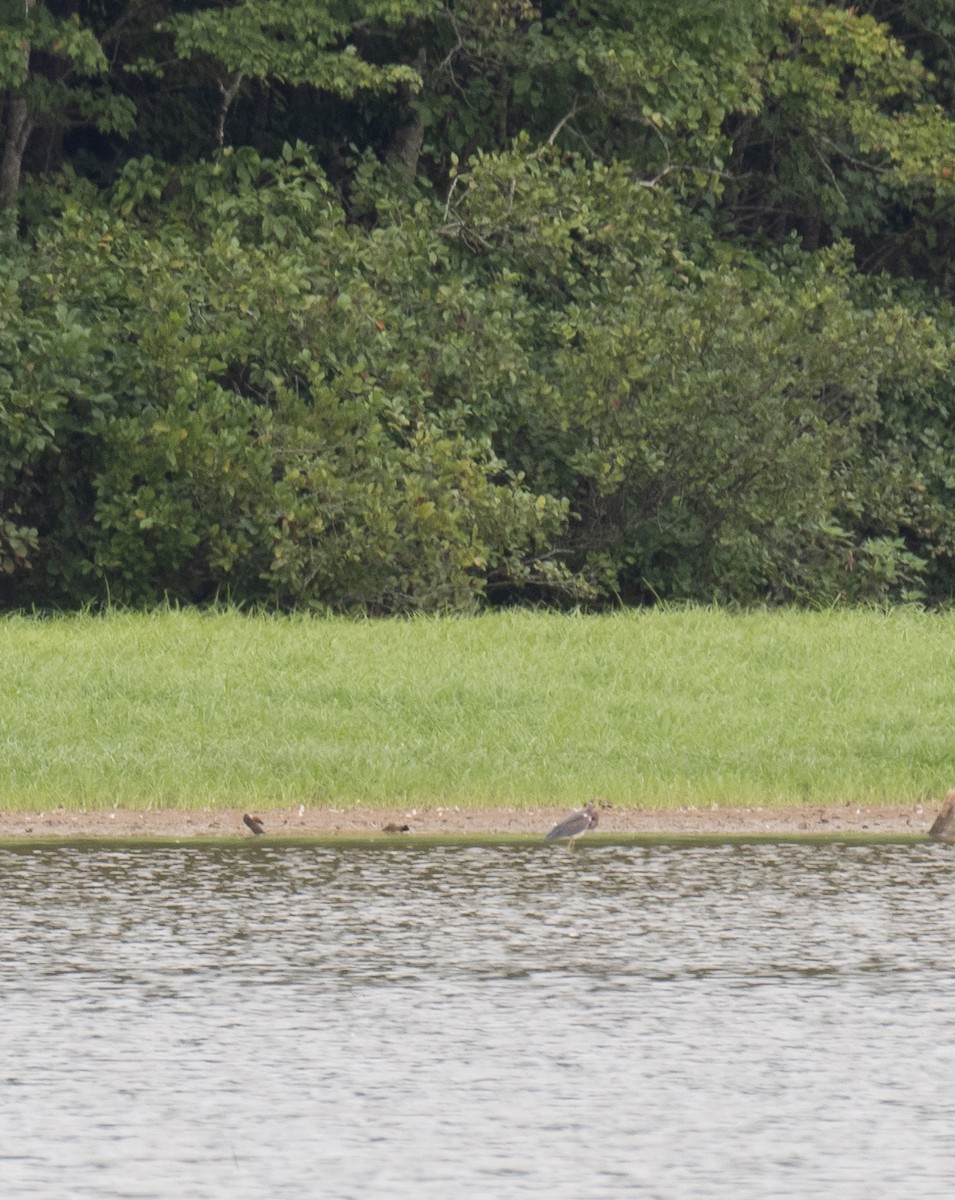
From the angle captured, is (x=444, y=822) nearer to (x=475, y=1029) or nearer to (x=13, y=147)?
(x=475, y=1029)

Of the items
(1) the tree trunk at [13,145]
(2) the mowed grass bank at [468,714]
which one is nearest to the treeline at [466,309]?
(1) the tree trunk at [13,145]

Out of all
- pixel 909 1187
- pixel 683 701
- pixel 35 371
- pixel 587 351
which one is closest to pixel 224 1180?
pixel 909 1187

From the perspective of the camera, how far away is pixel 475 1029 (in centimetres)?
639

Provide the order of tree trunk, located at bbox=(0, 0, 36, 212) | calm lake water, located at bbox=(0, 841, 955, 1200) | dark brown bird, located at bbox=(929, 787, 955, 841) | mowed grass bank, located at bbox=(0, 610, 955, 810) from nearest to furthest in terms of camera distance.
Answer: calm lake water, located at bbox=(0, 841, 955, 1200)
dark brown bird, located at bbox=(929, 787, 955, 841)
mowed grass bank, located at bbox=(0, 610, 955, 810)
tree trunk, located at bbox=(0, 0, 36, 212)

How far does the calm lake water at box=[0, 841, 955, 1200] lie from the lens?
5125mm

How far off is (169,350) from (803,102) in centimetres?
767

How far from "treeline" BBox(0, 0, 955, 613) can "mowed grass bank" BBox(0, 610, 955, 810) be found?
297 cm

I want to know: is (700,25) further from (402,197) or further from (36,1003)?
(36,1003)

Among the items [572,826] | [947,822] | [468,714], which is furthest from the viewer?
[468,714]

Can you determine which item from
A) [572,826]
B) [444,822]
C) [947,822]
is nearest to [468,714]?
[444,822]

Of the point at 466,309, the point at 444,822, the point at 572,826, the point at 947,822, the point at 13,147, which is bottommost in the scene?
the point at 444,822

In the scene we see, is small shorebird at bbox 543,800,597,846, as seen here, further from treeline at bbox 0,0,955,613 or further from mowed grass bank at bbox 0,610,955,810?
treeline at bbox 0,0,955,613

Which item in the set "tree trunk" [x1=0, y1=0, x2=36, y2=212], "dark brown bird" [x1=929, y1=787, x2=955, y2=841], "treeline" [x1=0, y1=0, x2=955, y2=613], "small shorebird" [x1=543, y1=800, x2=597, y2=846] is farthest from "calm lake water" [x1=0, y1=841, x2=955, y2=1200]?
"tree trunk" [x1=0, y1=0, x2=36, y2=212]

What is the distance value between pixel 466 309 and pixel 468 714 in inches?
343
